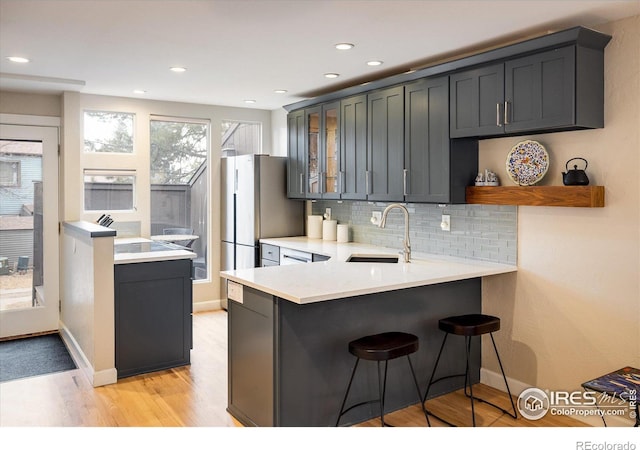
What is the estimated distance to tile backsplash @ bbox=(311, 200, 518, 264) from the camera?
357cm

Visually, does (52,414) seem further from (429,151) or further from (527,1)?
(527,1)

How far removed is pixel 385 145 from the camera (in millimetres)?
4164

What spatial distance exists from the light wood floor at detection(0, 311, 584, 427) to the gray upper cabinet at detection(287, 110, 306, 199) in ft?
6.61

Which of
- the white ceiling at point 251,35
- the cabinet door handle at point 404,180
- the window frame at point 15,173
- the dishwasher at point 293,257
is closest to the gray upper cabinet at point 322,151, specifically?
the white ceiling at point 251,35

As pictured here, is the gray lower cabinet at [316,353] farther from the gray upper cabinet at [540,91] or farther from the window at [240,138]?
the window at [240,138]

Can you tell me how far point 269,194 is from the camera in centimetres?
552

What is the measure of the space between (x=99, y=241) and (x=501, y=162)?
9.29 ft

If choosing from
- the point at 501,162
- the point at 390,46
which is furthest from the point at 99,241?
the point at 501,162

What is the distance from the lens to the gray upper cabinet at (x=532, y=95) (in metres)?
2.88

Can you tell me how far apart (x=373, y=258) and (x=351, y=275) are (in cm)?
Result: 97

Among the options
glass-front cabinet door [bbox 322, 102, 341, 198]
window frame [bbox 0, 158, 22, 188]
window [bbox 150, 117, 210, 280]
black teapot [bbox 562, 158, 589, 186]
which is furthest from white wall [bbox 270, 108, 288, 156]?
black teapot [bbox 562, 158, 589, 186]

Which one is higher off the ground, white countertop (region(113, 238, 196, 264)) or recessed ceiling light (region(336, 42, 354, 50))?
recessed ceiling light (region(336, 42, 354, 50))

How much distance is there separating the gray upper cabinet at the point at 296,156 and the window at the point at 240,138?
0.94 metres

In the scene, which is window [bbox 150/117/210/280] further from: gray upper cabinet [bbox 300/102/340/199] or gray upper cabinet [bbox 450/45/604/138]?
gray upper cabinet [bbox 450/45/604/138]
